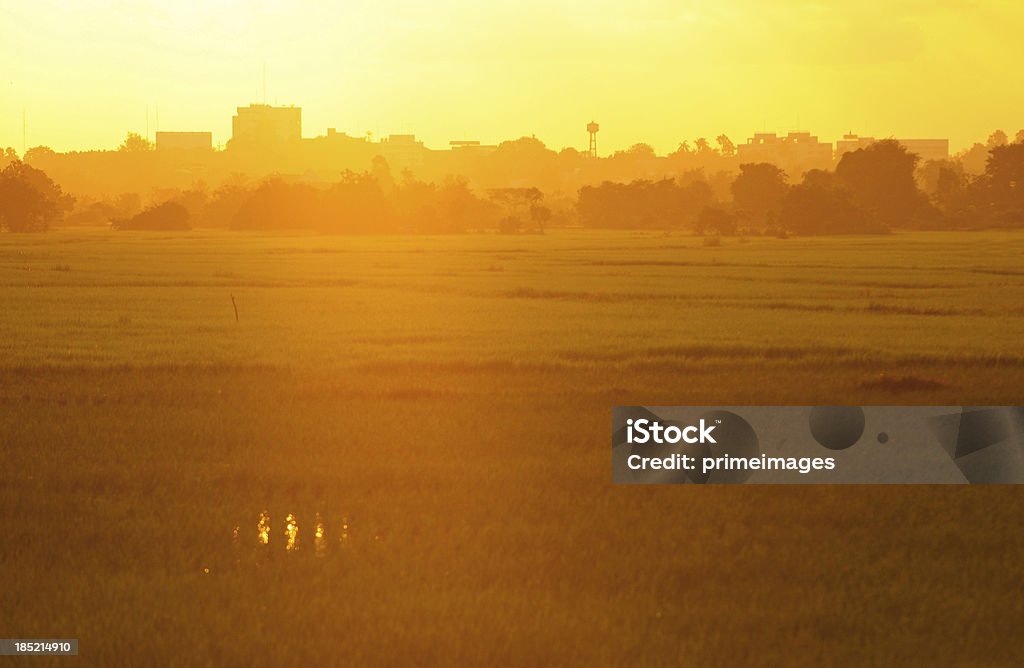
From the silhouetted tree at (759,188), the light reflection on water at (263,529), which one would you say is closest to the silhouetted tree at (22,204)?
the silhouetted tree at (759,188)

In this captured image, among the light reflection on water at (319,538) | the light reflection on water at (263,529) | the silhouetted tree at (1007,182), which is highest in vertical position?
the silhouetted tree at (1007,182)

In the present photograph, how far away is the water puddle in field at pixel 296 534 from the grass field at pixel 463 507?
0.04 meters

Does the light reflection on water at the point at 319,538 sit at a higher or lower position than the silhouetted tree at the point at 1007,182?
lower

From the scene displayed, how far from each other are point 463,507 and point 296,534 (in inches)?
61.2

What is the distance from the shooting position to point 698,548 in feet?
30.9

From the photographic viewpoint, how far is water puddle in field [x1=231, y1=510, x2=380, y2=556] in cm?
937

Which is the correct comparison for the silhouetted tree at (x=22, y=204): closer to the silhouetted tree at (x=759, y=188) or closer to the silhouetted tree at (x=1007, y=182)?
the silhouetted tree at (x=759, y=188)

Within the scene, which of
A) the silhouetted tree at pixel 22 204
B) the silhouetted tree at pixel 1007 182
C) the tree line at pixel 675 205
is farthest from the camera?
the silhouetted tree at pixel 1007 182

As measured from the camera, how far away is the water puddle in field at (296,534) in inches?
369

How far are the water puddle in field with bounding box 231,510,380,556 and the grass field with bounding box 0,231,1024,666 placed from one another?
4 cm

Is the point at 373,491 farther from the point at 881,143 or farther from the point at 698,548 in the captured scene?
the point at 881,143

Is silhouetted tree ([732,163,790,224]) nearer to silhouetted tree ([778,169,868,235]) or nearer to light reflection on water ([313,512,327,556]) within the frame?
silhouetted tree ([778,169,868,235])

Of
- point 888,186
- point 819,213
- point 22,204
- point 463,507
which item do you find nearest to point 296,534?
point 463,507

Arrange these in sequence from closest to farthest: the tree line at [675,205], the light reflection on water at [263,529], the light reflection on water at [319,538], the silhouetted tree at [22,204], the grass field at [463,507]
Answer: the grass field at [463,507], the light reflection on water at [319,538], the light reflection on water at [263,529], the tree line at [675,205], the silhouetted tree at [22,204]
